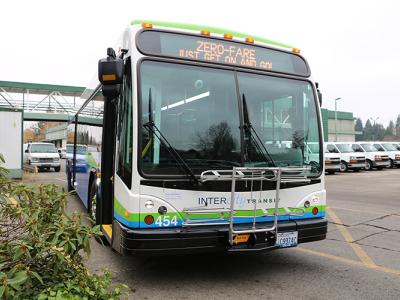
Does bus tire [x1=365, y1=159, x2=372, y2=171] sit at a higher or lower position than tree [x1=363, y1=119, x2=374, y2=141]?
lower

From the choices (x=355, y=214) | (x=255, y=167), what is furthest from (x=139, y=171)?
(x=355, y=214)

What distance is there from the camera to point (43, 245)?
332cm

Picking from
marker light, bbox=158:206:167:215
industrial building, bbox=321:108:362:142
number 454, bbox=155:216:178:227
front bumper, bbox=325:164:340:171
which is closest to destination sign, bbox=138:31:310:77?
marker light, bbox=158:206:167:215

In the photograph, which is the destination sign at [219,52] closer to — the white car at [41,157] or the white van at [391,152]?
the white car at [41,157]

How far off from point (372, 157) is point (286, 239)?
24.9 metres

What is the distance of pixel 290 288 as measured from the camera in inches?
194

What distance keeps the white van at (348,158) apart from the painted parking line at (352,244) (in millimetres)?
16998

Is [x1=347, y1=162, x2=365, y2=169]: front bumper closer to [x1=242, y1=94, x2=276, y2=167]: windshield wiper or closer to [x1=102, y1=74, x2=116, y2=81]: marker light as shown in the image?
[x1=242, y1=94, x2=276, y2=167]: windshield wiper

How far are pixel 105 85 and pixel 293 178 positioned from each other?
103 inches

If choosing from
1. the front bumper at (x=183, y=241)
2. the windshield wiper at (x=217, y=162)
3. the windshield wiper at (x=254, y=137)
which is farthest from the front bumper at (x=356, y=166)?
the windshield wiper at (x=217, y=162)

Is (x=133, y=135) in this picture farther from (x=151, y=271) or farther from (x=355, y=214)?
(x=355, y=214)

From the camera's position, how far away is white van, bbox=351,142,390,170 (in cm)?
2769

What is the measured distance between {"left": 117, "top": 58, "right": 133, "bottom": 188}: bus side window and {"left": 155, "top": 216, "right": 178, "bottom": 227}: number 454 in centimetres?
52

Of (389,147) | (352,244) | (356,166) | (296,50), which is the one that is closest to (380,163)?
(356,166)
